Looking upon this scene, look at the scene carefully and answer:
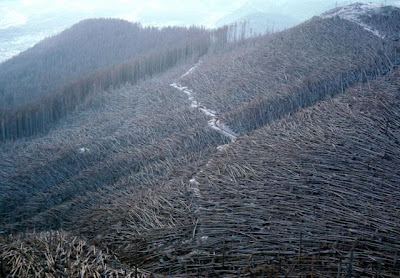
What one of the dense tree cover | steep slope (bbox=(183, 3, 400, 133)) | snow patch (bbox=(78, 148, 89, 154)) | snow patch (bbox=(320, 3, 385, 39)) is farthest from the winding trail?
snow patch (bbox=(320, 3, 385, 39))

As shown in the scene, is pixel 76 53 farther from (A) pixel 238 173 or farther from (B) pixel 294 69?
(A) pixel 238 173

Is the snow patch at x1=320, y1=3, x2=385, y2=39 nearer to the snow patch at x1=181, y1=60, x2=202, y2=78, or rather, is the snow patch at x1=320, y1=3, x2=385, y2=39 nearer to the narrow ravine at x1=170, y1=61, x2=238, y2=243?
the snow patch at x1=181, y1=60, x2=202, y2=78

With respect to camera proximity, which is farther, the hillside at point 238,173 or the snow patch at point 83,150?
the snow patch at point 83,150

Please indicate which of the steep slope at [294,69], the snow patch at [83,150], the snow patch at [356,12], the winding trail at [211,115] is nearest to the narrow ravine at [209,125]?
the winding trail at [211,115]

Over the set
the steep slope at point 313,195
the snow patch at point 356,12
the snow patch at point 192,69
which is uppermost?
the snow patch at point 356,12

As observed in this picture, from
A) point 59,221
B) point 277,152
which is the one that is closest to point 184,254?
point 277,152

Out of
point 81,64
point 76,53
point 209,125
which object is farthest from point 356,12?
point 76,53

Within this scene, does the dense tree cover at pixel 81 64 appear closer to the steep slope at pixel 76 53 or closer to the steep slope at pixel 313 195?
the steep slope at pixel 76 53
